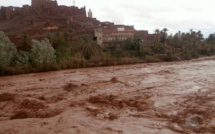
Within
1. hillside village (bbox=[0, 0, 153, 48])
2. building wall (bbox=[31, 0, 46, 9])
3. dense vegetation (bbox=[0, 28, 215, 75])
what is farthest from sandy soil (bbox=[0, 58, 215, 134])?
building wall (bbox=[31, 0, 46, 9])

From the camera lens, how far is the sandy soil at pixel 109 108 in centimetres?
1005

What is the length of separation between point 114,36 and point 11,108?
37.3 metres

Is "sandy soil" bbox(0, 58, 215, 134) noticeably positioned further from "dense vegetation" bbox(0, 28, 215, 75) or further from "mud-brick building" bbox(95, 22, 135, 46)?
"mud-brick building" bbox(95, 22, 135, 46)

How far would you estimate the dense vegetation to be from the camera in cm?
2853

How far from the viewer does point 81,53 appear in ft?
117

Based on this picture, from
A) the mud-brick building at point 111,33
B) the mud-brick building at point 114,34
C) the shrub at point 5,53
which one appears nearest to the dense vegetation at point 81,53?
the shrub at point 5,53

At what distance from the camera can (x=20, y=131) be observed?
9.90 metres

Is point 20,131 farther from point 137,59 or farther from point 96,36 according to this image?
point 96,36

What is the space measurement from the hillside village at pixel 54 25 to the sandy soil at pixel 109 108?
80.2 ft

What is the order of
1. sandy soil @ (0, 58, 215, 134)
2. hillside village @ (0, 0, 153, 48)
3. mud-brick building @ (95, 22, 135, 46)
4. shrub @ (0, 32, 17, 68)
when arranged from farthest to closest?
mud-brick building @ (95, 22, 135, 46), hillside village @ (0, 0, 153, 48), shrub @ (0, 32, 17, 68), sandy soil @ (0, 58, 215, 134)

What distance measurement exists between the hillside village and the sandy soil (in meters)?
24.4

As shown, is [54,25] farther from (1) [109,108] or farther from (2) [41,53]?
(1) [109,108]

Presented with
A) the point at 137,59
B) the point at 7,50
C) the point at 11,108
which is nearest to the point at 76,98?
the point at 11,108

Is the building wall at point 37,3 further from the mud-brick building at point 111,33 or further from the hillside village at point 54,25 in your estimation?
the mud-brick building at point 111,33
